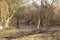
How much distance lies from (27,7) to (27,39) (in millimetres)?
12944

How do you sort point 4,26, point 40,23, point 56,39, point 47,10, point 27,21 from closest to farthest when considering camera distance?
point 56,39, point 47,10, point 40,23, point 4,26, point 27,21

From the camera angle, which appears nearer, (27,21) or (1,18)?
(1,18)

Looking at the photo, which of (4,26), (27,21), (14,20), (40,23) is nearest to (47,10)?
(40,23)

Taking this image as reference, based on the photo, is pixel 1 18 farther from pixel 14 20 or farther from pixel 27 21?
pixel 27 21

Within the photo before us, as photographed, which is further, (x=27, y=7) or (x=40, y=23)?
(x=27, y=7)

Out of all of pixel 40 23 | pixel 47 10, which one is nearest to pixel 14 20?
pixel 40 23

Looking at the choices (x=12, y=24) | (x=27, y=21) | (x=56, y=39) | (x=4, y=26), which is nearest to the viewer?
(x=56, y=39)

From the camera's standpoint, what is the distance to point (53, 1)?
1872cm

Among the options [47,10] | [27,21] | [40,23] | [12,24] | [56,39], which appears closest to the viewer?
[56,39]

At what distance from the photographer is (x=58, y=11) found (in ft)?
106

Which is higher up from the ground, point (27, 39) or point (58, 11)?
point (58, 11)

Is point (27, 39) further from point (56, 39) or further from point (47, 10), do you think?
point (47, 10)

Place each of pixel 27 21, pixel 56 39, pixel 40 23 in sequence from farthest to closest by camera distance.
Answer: pixel 27 21, pixel 40 23, pixel 56 39

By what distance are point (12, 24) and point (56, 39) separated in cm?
1617
